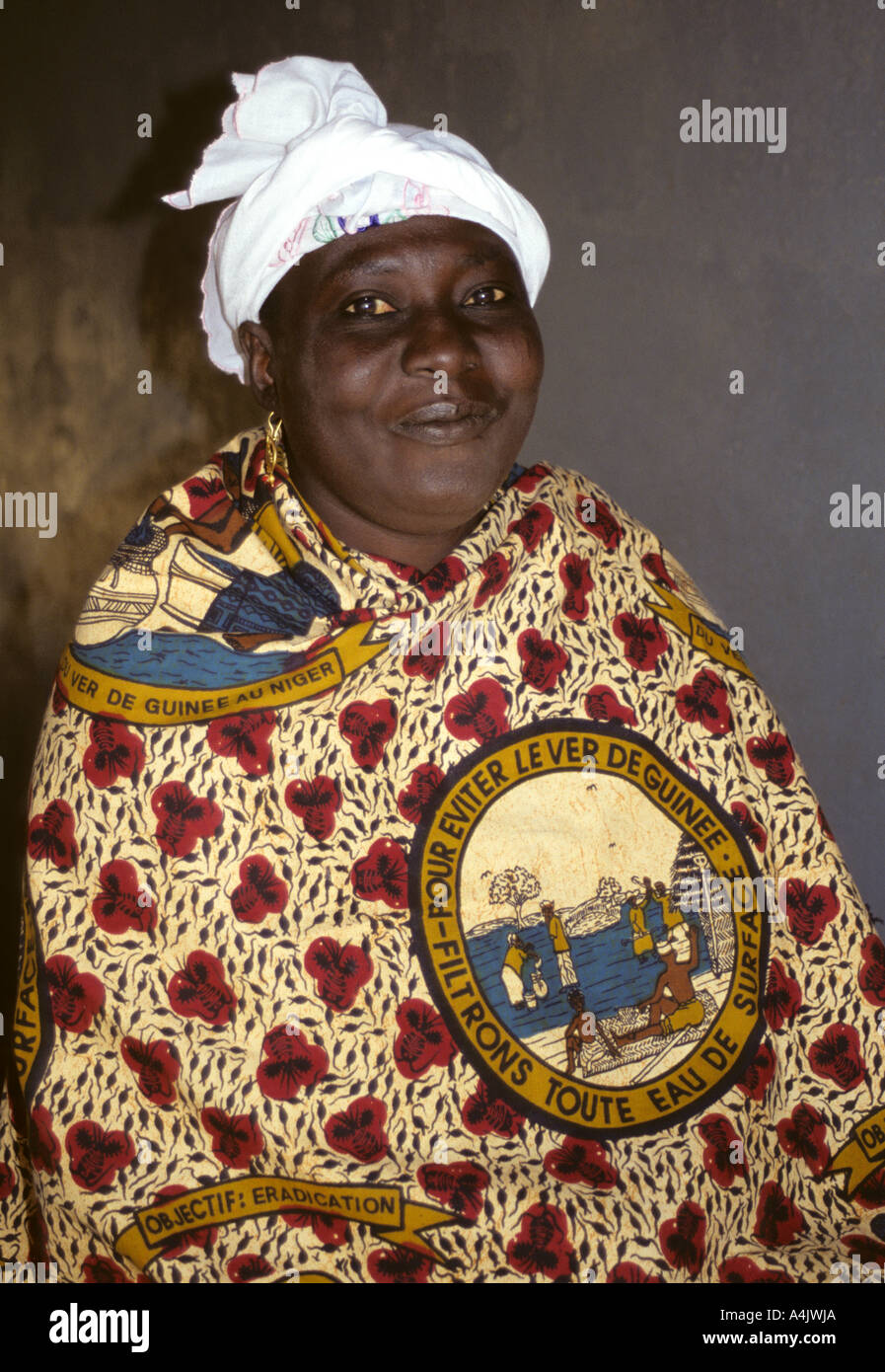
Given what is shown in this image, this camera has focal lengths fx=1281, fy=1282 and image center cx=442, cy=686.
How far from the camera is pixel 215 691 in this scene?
1398 mm

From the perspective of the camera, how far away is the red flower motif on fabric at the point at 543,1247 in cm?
129

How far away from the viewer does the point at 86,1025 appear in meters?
1.34

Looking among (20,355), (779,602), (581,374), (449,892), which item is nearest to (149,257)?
(20,355)

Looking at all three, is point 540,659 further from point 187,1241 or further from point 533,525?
point 187,1241

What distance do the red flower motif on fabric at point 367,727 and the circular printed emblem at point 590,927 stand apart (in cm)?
9

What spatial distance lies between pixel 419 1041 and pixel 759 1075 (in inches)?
16.1

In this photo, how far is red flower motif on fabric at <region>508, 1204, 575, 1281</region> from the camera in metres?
1.29

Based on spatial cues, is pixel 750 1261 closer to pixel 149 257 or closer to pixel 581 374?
pixel 581 374

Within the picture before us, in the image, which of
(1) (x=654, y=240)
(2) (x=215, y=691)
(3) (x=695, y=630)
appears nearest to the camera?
(2) (x=215, y=691)

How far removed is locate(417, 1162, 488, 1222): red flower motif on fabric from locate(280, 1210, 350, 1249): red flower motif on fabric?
9cm

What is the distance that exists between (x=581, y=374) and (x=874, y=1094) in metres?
1.89

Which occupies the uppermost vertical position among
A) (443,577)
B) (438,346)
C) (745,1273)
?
(438,346)

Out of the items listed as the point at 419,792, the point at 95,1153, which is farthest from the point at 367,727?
the point at 95,1153

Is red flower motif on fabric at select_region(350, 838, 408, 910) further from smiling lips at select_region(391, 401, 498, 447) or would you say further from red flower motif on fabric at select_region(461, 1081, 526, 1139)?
smiling lips at select_region(391, 401, 498, 447)
